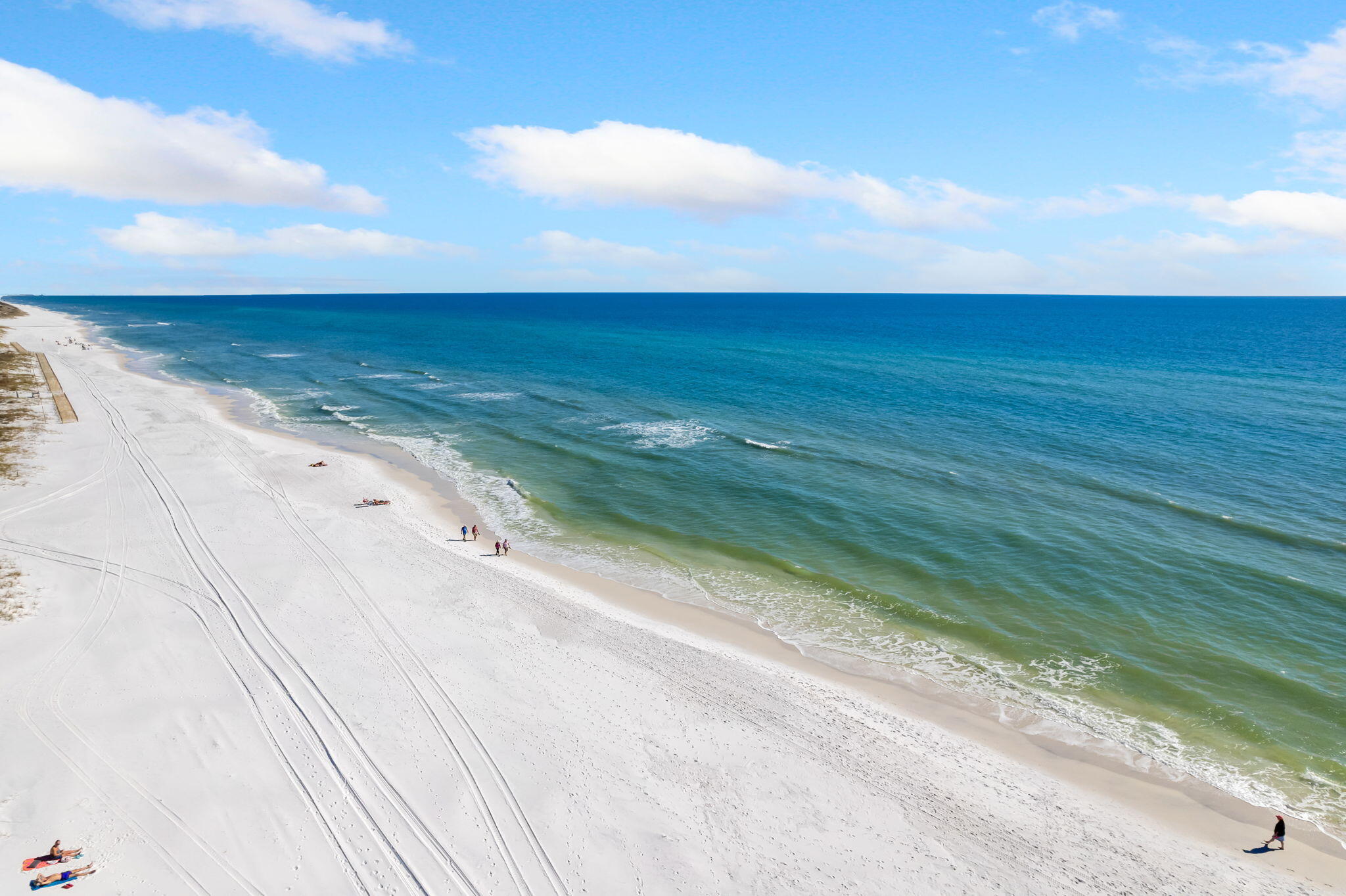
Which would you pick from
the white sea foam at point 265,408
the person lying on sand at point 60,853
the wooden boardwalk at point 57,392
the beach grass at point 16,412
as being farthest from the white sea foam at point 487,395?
the person lying on sand at point 60,853

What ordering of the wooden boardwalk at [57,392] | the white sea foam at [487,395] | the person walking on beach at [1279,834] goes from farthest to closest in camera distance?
the white sea foam at [487,395] → the wooden boardwalk at [57,392] → the person walking on beach at [1279,834]

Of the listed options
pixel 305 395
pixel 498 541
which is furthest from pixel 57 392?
pixel 498 541

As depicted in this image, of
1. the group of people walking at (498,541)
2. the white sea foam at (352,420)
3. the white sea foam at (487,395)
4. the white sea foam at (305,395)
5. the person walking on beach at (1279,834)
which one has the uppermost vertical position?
the white sea foam at (487,395)

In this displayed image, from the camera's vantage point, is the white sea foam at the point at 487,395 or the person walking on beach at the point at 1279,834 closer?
the person walking on beach at the point at 1279,834

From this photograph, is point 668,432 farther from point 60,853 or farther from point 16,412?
point 16,412

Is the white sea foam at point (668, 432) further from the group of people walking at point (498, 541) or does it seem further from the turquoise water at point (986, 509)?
the group of people walking at point (498, 541)

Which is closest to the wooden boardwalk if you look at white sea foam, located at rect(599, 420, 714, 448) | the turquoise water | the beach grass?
the beach grass

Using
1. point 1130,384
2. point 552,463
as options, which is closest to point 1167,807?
point 552,463
